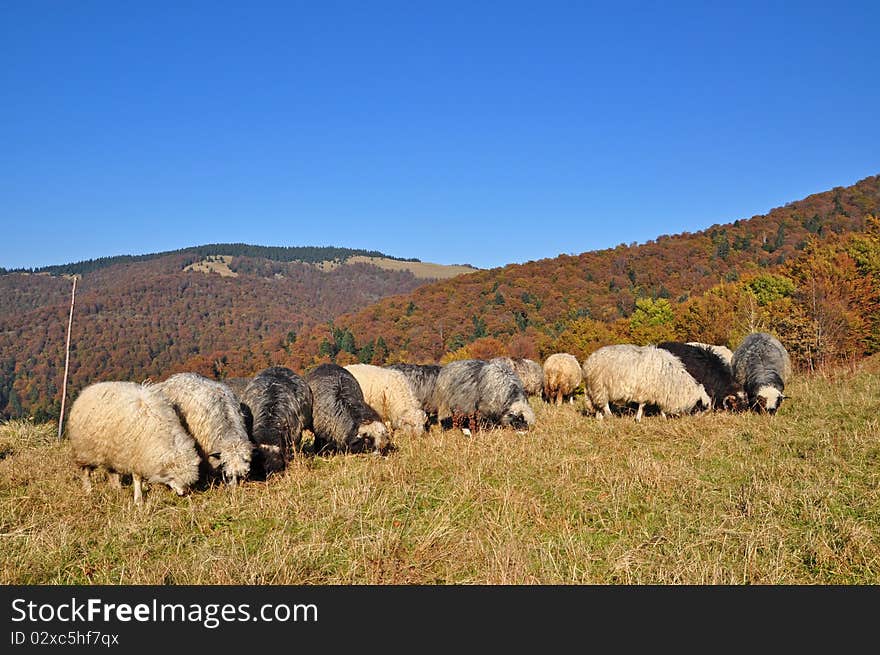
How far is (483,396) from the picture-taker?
13.4m

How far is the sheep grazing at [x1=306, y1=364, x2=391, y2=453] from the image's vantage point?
10.4m

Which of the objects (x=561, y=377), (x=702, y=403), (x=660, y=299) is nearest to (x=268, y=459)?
(x=702, y=403)

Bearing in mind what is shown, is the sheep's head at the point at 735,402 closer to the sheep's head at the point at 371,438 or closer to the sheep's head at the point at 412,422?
the sheep's head at the point at 412,422

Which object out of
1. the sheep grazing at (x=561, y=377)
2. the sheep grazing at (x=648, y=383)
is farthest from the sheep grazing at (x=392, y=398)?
the sheep grazing at (x=561, y=377)

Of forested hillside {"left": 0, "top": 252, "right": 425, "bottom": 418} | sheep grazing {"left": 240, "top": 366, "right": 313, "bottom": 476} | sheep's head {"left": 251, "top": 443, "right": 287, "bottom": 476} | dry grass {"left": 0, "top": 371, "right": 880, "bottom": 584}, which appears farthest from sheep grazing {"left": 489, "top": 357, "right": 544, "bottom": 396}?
forested hillside {"left": 0, "top": 252, "right": 425, "bottom": 418}

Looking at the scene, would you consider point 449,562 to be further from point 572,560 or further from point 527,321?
point 527,321

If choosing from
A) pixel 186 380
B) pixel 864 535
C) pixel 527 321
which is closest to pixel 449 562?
pixel 864 535

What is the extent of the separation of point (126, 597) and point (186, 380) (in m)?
5.90

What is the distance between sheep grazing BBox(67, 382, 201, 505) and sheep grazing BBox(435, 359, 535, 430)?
6.49 metres

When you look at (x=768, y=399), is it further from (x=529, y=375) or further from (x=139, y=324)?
(x=139, y=324)

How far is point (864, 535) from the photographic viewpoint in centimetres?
538

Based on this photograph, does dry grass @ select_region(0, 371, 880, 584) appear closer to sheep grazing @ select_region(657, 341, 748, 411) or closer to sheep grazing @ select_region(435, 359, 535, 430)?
sheep grazing @ select_region(435, 359, 535, 430)

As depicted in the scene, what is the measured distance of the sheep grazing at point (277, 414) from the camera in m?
9.13

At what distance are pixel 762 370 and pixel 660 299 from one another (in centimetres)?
4064
